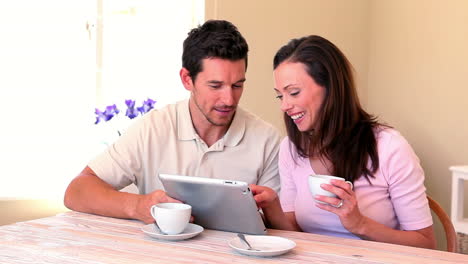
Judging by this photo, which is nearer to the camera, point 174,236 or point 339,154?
point 174,236

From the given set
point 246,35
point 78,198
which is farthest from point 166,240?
point 246,35

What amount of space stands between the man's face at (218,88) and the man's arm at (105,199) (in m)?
0.41

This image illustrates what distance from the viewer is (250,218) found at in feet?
4.86

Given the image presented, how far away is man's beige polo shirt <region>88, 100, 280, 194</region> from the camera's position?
6.50ft

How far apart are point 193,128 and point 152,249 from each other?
74cm

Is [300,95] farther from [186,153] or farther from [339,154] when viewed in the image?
[186,153]

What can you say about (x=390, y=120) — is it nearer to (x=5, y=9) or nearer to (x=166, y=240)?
(x=5, y=9)


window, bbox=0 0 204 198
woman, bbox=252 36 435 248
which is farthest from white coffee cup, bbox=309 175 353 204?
window, bbox=0 0 204 198

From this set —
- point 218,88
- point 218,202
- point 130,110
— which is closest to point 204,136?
point 218,88

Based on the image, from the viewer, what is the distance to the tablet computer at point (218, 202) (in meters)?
1.42

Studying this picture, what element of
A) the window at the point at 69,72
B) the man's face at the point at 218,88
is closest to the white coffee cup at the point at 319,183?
the man's face at the point at 218,88

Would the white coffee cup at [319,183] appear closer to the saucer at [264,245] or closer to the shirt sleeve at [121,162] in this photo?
the saucer at [264,245]

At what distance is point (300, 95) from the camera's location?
5.76ft

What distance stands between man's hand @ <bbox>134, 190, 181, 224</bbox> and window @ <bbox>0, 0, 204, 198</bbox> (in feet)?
4.96
